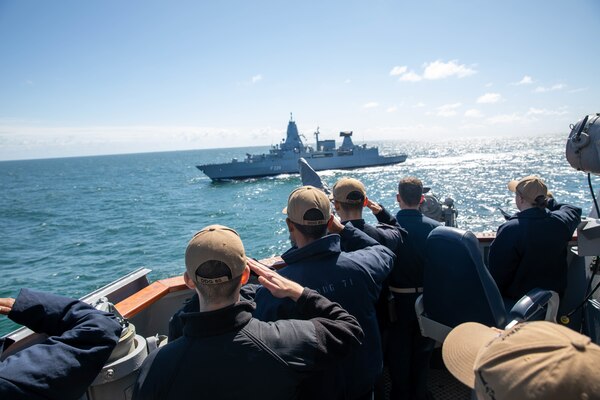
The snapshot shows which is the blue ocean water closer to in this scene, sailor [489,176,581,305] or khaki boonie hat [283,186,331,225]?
khaki boonie hat [283,186,331,225]

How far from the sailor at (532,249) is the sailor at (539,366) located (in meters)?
2.15

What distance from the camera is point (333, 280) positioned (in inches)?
69.7

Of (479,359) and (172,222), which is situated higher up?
(479,359)

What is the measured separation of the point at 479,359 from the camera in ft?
2.93

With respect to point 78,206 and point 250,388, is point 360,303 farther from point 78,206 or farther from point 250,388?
point 78,206

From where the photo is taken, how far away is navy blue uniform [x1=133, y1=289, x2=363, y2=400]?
45.8 inches

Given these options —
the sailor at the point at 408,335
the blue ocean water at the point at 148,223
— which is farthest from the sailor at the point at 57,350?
the blue ocean water at the point at 148,223

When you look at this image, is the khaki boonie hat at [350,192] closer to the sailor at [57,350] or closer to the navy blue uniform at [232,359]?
the navy blue uniform at [232,359]

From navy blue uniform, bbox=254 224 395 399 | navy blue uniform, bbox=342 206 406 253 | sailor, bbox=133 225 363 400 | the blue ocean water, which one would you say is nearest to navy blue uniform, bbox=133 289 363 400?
sailor, bbox=133 225 363 400

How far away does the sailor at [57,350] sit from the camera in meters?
1.20

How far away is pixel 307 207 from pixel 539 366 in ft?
4.09

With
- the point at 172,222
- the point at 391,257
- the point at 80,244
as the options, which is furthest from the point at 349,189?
the point at 172,222

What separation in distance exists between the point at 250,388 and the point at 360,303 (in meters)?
0.80

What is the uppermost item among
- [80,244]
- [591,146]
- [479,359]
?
[591,146]
